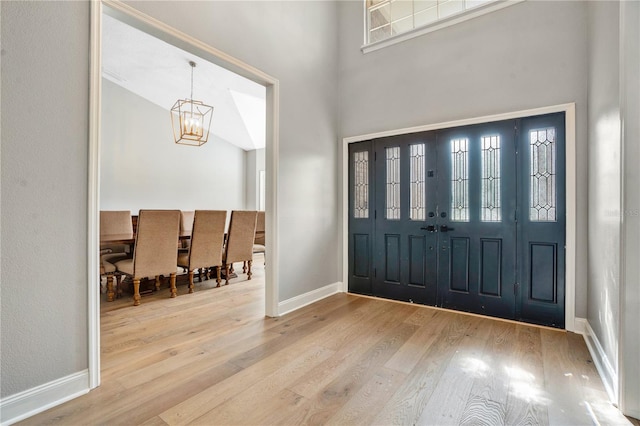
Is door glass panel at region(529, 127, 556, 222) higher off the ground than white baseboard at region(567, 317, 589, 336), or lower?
higher

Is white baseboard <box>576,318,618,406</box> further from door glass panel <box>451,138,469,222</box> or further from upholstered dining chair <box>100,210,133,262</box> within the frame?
upholstered dining chair <box>100,210,133,262</box>

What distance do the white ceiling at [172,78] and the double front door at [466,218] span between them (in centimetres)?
328

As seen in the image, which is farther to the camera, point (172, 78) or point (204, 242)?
point (172, 78)

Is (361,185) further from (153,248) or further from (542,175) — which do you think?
(153,248)

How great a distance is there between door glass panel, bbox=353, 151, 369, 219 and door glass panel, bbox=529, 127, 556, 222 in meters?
1.71

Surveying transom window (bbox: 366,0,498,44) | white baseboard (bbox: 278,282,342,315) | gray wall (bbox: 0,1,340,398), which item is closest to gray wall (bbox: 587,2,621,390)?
transom window (bbox: 366,0,498,44)

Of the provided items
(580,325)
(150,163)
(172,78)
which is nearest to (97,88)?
(580,325)

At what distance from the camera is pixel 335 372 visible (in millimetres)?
2055

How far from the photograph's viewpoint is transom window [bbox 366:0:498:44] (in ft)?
11.3

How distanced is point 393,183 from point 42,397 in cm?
339

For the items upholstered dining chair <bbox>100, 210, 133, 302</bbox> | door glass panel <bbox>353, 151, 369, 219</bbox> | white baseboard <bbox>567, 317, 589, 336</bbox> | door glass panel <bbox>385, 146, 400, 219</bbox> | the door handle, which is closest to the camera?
white baseboard <bbox>567, 317, 589, 336</bbox>

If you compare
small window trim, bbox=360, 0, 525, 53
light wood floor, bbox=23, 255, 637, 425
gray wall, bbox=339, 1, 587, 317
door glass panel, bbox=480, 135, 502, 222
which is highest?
small window trim, bbox=360, 0, 525, 53

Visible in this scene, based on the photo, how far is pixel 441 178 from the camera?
3.39 meters

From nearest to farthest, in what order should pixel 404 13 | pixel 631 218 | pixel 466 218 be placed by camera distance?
1. pixel 631 218
2. pixel 466 218
3. pixel 404 13
